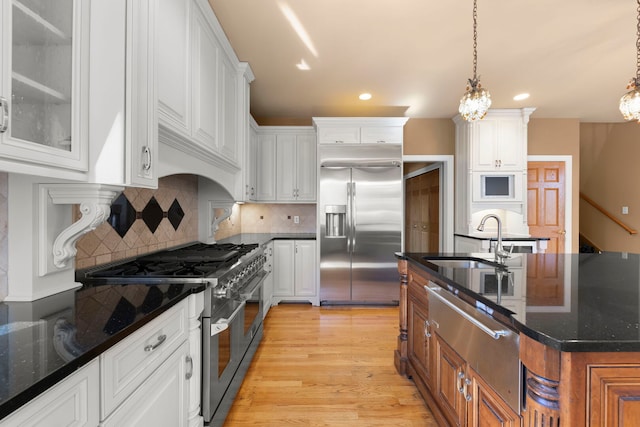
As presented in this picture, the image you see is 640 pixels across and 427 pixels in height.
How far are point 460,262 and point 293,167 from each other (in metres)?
2.89

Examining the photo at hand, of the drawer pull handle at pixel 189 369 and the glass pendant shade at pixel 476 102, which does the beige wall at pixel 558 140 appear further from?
the drawer pull handle at pixel 189 369

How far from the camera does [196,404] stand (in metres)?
1.51

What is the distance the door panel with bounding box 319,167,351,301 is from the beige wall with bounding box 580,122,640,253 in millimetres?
4738

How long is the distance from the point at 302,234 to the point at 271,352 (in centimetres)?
204

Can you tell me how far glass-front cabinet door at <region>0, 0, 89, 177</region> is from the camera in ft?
2.84

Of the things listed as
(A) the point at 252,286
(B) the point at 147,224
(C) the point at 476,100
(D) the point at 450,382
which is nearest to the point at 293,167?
(A) the point at 252,286

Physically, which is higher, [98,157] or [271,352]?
[98,157]

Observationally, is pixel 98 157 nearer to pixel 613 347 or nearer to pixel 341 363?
pixel 613 347

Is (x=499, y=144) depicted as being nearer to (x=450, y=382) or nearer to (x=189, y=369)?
(x=450, y=382)

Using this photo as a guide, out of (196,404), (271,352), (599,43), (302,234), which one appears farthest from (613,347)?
(302,234)

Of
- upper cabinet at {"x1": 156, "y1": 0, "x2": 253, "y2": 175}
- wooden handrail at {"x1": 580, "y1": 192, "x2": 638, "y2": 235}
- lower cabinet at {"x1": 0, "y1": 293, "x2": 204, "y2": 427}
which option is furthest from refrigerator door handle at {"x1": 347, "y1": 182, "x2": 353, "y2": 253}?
wooden handrail at {"x1": 580, "y1": 192, "x2": 638, "y2": 235}

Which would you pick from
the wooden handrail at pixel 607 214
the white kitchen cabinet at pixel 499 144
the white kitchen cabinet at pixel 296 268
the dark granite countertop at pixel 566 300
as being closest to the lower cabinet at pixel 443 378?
the dark granite countertop at pixel 566 300

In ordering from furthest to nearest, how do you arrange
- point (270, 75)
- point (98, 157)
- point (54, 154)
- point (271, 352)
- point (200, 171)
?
point (270, 75) < point (271, 352) < point (200, 171) < point (98, 157) < point (54, 154)

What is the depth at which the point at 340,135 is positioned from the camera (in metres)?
4.12
